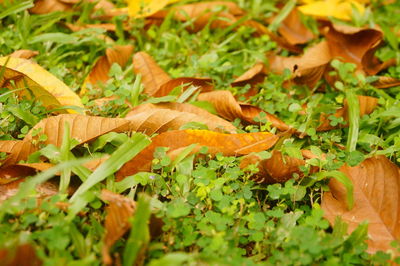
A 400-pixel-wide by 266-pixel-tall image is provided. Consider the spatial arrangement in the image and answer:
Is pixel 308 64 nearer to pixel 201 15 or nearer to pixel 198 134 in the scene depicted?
pixel 201 15

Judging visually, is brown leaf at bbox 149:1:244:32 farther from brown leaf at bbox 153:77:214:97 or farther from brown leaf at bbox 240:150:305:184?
brown leaf at bbox 240:150:305:184

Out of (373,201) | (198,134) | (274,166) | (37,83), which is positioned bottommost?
(373,201)

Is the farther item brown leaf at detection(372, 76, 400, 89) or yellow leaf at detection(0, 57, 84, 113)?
brown leaf at detection(372, 76, 400, 89)

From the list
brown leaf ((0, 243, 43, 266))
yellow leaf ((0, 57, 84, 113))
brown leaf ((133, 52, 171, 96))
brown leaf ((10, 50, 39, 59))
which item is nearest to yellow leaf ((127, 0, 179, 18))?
brown leaf ((133, 52, 171, 96))

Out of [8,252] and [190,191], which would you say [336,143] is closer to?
[190,191]

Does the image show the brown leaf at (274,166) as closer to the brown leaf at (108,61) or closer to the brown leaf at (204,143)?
the brown leaf at (204,143)

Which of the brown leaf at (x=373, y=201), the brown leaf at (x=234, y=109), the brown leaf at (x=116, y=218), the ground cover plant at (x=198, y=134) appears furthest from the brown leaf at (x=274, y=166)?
the brown leaf at (x=116, y=218)

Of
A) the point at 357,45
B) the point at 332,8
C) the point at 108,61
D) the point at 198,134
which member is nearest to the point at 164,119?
the point at 198,134
